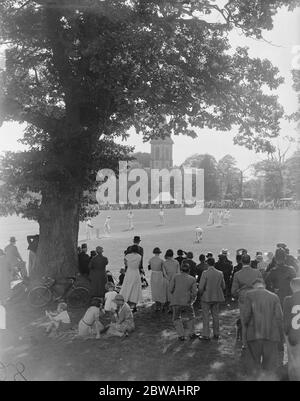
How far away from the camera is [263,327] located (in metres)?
8.42

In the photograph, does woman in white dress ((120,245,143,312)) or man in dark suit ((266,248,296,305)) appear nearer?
man in dark suit ((266,248,296,305))

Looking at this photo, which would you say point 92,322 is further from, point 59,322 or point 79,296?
point 79,296

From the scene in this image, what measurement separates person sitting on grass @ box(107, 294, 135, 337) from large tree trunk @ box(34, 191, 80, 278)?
4956 millimetres

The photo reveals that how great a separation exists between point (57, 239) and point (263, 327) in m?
9.64

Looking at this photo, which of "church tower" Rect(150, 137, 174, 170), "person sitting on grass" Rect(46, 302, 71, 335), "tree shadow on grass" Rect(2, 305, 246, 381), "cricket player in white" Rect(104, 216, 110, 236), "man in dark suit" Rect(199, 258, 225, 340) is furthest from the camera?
"church tower" Rect(150, 137, 174, 170)

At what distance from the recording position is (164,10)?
597 inches

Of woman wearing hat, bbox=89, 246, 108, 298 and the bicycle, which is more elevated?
woman wearing hat, bbox=89, 246, 108, 298

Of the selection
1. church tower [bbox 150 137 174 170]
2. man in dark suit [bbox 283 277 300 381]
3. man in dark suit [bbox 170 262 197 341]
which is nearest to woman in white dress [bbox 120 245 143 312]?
man in dark suit [bbox 170 262 197 341]

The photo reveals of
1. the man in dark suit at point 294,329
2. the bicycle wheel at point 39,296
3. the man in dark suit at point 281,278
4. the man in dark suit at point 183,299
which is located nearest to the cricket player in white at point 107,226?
the bicycle wheel at point 39,296

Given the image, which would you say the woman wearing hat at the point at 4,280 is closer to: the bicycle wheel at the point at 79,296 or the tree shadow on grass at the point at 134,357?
the bicycle wheel at the point at 79,296

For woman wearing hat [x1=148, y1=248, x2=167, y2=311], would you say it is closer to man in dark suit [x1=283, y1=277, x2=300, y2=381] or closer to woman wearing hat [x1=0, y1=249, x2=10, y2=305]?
woman wearing hat [x1=0, y1=249, x2=10, y2=305]

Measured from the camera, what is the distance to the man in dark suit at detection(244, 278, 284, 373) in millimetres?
8406
